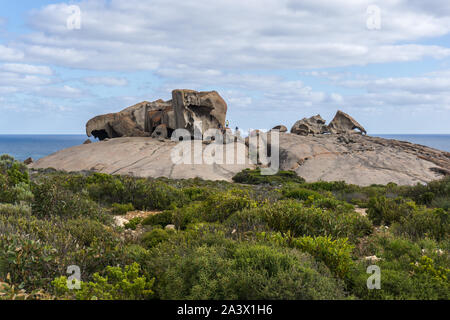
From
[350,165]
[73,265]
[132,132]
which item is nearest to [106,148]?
[132,132]

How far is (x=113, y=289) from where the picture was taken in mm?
4766

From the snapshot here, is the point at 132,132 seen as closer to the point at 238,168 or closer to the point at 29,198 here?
the point at 238,168

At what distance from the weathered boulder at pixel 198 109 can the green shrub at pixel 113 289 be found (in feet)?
120

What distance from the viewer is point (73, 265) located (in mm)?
5574

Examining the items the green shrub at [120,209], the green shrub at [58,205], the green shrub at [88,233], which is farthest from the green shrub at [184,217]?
the green shrub at [120,209]

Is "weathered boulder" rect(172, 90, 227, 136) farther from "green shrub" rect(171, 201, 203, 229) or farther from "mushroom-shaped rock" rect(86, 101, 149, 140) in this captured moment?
"green shrub" rect(171, 201, 203, 229)

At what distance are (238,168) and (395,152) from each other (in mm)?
18651

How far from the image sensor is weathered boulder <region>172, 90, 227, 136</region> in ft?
135

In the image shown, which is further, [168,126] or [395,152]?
[168,126]

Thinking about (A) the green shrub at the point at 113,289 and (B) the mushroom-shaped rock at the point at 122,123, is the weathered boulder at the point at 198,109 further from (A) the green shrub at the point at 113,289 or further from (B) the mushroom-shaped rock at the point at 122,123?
(A) the green shrub at the point at 113,289

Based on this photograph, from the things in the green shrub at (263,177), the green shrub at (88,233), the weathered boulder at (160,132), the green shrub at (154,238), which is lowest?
the green shrub at (263,177)

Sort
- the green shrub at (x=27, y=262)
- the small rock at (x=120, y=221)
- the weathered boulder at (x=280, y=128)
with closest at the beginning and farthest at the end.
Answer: the green shrub at (x=27, y=262) → the small rock at (x=120, y=221) → the weathered boulder at (x=280, y=128)

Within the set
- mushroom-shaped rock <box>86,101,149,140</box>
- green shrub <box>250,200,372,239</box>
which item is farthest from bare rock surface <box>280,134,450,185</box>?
green shrub <box>250,200,372,239</box>

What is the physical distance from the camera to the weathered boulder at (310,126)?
5103 cm
